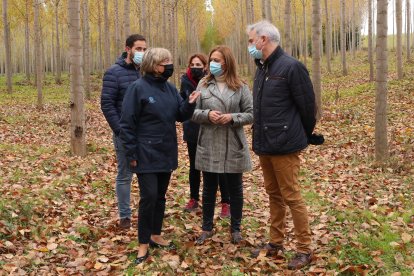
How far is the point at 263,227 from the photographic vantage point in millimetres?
5531

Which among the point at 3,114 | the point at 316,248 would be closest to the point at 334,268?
the point at 316,248

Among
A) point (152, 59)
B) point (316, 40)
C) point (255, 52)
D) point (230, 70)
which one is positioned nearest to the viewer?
point (255, 52)

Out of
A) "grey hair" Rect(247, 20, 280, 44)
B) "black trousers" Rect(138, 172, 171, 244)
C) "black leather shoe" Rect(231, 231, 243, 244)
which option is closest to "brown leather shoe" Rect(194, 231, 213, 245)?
"black leather shoe" Rect(231, 231, 243, 244)

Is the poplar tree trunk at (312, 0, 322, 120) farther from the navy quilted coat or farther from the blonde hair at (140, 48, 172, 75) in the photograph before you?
the blonde hair at (140, 48, 172, 75)

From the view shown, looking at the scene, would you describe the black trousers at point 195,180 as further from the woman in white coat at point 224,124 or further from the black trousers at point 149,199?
the black trousers at point 149,199

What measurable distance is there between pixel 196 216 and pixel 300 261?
2.08 m

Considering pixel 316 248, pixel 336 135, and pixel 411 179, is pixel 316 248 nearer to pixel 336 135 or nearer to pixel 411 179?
pixel 411 179

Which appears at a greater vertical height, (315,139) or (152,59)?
(152,59)

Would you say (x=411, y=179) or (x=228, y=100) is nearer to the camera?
(x=228, y=100)

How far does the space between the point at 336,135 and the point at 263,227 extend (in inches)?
245

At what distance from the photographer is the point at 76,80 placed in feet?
29.8

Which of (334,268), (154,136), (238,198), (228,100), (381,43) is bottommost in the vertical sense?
(334,268)

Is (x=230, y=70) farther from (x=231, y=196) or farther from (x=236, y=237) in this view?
(x=236, y=237)

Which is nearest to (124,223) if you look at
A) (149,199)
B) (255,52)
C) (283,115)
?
(149,199)
